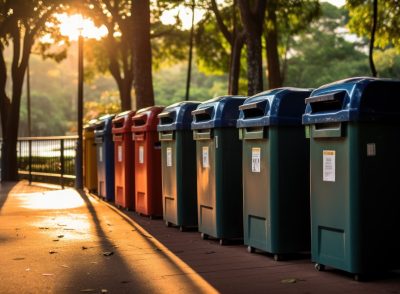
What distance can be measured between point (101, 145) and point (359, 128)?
31.9 ft

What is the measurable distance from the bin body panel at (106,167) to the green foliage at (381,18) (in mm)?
13364

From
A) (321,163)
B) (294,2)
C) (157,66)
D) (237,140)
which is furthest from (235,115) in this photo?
(157,66)

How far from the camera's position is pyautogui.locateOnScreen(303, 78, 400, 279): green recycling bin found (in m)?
Result: 6.91

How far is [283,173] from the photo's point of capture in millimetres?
8070

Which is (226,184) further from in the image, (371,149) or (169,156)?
(371,149)

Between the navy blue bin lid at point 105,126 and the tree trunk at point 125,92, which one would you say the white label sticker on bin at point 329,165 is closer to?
the navy blue bin lid at point 105,126

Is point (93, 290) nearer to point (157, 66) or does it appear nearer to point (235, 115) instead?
point (235, 115)

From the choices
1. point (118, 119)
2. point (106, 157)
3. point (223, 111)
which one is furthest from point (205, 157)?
point (106, 157)

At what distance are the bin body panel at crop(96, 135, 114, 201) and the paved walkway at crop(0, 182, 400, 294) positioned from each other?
310cm

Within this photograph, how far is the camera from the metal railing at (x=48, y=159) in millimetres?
20547

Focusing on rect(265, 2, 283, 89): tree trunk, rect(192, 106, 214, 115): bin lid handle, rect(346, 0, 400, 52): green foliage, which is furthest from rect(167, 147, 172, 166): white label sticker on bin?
rect(346, 0, 400, 52): green foliage

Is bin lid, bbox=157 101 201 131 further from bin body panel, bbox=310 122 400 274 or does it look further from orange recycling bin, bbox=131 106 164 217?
bin body panel, bbox=310 122 400 274

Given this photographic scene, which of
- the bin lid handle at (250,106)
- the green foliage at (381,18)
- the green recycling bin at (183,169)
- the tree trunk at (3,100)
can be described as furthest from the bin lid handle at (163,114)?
the green foliage at (381,18)

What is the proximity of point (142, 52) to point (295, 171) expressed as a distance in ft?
39.7
